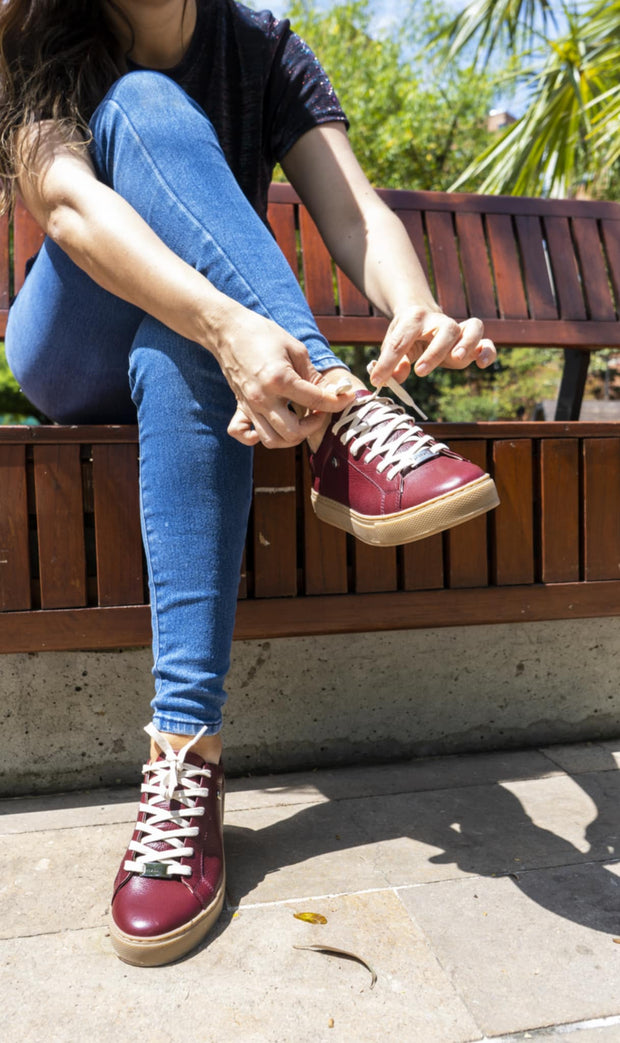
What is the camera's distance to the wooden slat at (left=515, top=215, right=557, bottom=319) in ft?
7.15

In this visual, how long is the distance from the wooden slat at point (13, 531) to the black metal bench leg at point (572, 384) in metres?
1.60

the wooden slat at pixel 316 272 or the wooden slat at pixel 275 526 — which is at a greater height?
the wooden slat at pixel 316 272

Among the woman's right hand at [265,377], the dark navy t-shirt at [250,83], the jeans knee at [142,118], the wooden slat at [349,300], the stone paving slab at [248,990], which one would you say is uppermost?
the dark navy t-shirt at [250,83]

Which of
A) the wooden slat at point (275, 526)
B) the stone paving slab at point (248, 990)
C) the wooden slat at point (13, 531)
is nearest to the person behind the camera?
the stone paving slab at point (248, 990)

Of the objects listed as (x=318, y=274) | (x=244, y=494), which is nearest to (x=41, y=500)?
(x=244, y=494)

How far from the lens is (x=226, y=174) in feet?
3.76

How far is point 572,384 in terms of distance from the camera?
95.6 inches

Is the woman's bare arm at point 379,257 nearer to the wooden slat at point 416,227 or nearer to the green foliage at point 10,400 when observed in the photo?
the wooden slat at point 416,227

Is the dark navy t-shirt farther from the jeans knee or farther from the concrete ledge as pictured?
the concrete ledge

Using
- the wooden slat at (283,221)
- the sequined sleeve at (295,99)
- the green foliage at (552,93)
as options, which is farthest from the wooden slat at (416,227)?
the green foliage at (552,93)

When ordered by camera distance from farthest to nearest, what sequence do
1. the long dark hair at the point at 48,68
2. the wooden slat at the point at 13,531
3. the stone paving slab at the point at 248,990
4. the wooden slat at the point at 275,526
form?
the wooden slat at the point at 275,526
the wooden slat at the point at 13,531
the long dark hair at the point at 48,68
the stone paving slab at the point at 248,990

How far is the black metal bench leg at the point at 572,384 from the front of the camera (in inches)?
93.4

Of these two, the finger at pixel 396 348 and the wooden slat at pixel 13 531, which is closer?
the finger at pixel 396 348

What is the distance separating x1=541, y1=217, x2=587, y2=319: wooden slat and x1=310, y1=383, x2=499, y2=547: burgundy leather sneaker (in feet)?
3.97
